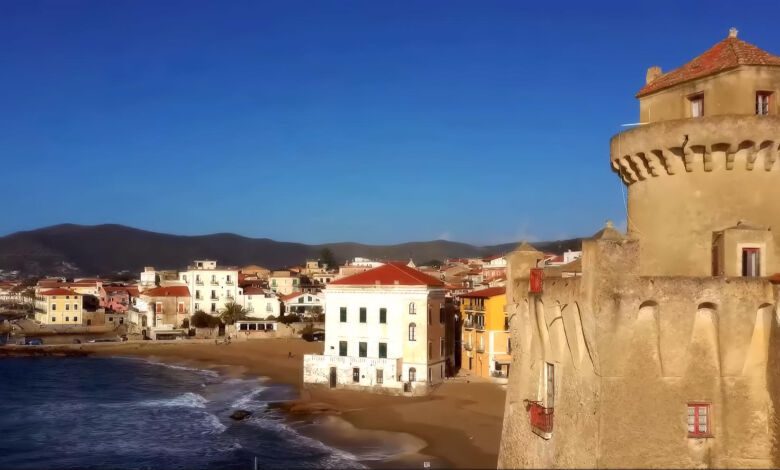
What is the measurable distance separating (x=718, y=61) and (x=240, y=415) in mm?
37442

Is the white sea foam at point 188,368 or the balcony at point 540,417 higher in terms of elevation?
the balcony at point 540,417

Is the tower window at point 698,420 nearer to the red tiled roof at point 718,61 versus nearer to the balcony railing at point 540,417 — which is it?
the balcony railing at point 540,417

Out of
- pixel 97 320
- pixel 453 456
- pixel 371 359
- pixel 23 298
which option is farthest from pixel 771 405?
pixel 23 298

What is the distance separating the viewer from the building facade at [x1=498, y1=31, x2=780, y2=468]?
12641 mm

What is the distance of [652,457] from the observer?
12.7 metres

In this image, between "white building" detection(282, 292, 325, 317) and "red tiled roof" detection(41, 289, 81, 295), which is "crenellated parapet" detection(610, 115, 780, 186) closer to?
"white building" detection(282, 292, 325, 317)

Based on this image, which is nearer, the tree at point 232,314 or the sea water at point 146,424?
the sea water at point 146,424

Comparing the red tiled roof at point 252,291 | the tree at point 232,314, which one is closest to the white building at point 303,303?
the red tiled roof at point 252,291

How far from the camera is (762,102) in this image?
13.8m

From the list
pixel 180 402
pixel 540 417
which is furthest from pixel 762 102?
pixel 180 402

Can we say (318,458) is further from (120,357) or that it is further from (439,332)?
(120,357)

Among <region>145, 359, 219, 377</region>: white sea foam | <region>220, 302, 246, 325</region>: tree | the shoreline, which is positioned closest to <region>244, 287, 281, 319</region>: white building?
<region>220, 302, 246, 325</region>: tree

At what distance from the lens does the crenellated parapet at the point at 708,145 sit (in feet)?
42.9

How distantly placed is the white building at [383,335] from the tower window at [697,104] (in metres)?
35.1
